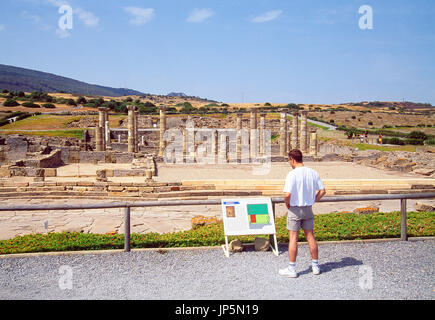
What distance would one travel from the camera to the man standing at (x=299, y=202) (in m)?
5.74

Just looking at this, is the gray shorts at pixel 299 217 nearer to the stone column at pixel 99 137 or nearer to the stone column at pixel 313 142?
the stone column at pixel 313 142

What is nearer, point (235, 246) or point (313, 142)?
point (235, 246)

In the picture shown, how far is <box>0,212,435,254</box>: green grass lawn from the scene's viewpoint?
729 centimetres

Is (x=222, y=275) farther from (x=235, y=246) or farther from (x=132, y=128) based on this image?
(x=132, y=128)

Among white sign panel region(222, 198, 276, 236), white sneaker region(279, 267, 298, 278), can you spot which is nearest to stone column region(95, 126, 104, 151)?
white sign panel region(222, 198, 276, 236)

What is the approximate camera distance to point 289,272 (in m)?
5.68

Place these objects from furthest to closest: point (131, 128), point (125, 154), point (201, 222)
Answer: point (131, 128), point (125, 154), point (201, 222)

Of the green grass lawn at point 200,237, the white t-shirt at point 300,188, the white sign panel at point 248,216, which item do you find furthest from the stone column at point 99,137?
the white t-shirt at point 300,188

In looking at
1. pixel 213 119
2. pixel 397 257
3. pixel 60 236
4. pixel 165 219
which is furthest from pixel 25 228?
pixel 213 119

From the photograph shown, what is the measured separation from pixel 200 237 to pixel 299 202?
2.61 metres

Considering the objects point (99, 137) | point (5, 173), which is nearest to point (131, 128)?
point (99, 137)

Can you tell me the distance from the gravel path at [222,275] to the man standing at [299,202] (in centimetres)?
29

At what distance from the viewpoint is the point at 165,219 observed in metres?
11.5
